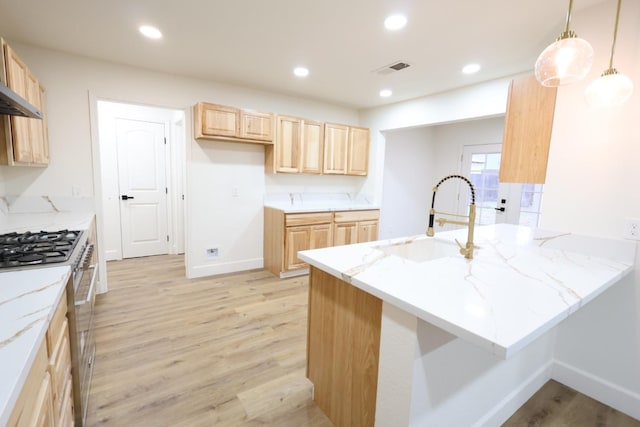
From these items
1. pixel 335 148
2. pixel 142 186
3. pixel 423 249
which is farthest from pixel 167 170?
pixel 423 249

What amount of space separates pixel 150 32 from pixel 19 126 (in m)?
1.16

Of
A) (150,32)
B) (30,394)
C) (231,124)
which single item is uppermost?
(150,32)

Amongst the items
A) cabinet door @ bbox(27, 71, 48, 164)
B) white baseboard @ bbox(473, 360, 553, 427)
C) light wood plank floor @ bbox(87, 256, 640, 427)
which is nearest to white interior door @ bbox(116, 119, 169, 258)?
light wood plank floor @ bbox(87, 256, 640, 427)

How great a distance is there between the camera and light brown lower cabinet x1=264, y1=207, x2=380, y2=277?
12.7 ft

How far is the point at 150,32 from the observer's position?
2.46 m

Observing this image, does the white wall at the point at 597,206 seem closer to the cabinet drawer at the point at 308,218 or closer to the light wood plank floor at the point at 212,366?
the light wood plank floor at the point at 212,366

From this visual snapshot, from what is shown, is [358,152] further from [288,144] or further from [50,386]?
[50,386]

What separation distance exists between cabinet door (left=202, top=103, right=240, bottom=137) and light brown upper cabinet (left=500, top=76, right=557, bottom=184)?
279cm

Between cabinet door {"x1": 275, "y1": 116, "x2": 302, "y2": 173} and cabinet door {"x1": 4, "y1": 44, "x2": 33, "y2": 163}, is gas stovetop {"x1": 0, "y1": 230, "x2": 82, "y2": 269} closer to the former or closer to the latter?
cabinet door {"x1": 4, "y1": 44, "x2": 33, "y2": 163}

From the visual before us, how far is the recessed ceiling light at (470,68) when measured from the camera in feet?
9.80

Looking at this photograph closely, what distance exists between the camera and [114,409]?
1.74 meters

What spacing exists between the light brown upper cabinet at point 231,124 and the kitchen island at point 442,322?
2.44 metres

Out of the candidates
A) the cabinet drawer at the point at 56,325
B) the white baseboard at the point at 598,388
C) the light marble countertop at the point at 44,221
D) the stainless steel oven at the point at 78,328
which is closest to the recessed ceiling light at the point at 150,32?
the light marble countertop at the point at 44,221

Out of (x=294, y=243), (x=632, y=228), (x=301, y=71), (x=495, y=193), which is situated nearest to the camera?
(x=632, y=228)
